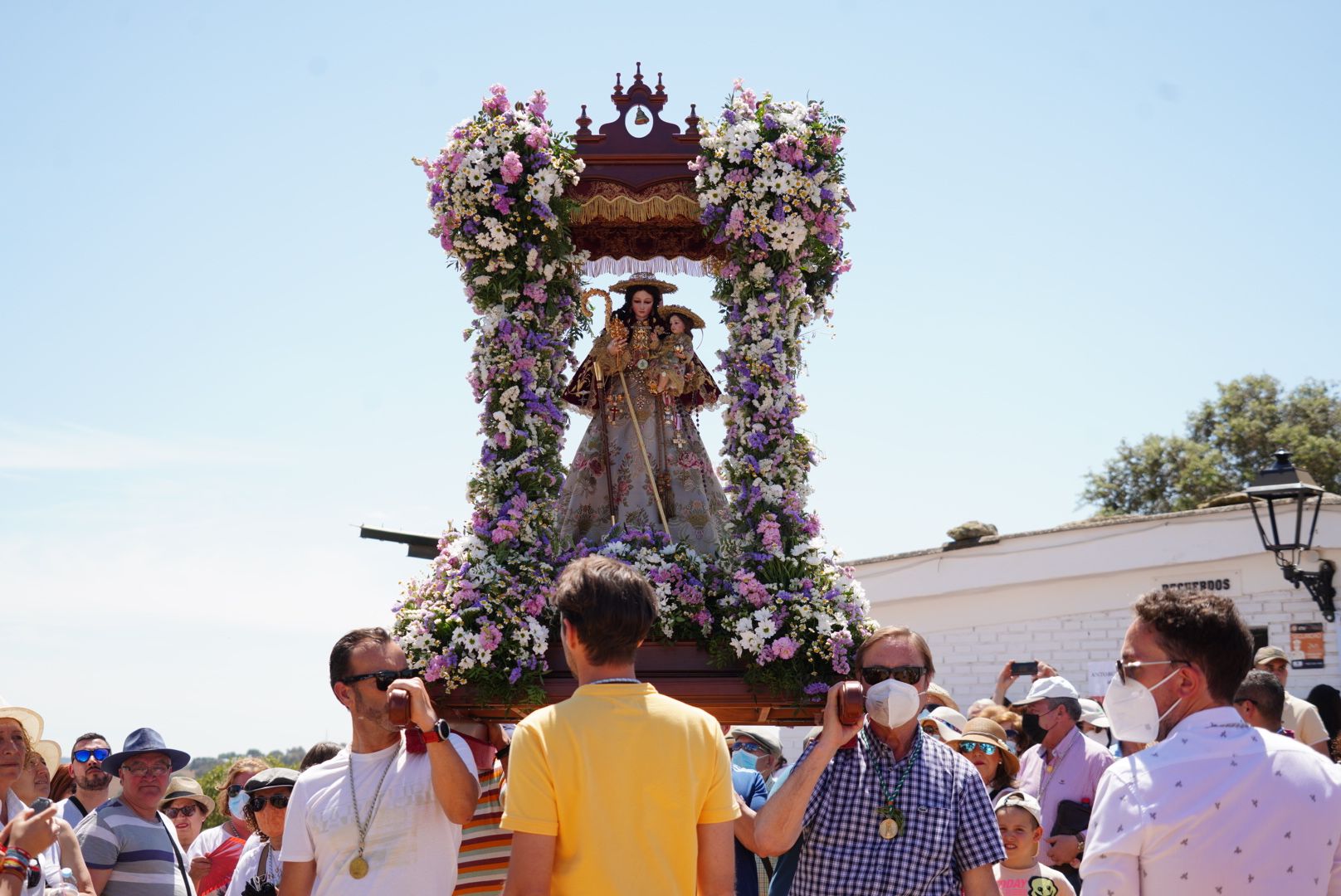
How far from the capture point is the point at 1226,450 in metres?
29.2

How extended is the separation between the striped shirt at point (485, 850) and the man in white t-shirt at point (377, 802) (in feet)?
2.33

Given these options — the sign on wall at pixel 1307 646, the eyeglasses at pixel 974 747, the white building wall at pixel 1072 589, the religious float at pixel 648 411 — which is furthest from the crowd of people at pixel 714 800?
the white building wall at pixel 1072 589

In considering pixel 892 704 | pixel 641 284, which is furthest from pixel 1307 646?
pixel 892 704

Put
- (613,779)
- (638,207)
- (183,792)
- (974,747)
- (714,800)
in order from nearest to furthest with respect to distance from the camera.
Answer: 1. (613,779)
2. (714,800)
3. (974,747)
4. (638,207)
5. (183,792)

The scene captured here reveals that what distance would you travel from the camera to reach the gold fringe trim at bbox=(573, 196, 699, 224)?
727 cm

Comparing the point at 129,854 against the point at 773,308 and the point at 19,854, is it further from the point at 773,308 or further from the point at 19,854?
the point at 773,308

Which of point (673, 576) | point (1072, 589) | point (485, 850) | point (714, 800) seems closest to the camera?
point (714, 800)

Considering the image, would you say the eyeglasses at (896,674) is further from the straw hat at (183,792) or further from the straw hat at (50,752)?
the straw hat at (183,792)

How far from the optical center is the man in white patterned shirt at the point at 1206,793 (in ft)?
11.1

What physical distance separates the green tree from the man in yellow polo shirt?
25.9 m

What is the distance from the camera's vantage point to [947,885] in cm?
421

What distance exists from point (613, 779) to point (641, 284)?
452 cm

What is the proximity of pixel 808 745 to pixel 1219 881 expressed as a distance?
4.37 feet

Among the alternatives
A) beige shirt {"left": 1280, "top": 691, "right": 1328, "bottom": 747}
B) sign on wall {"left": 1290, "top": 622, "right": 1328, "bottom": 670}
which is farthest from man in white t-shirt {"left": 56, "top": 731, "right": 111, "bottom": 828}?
sign on wall {"left": 1290, "top": 622, "right": 1328, "bottom": 670}
